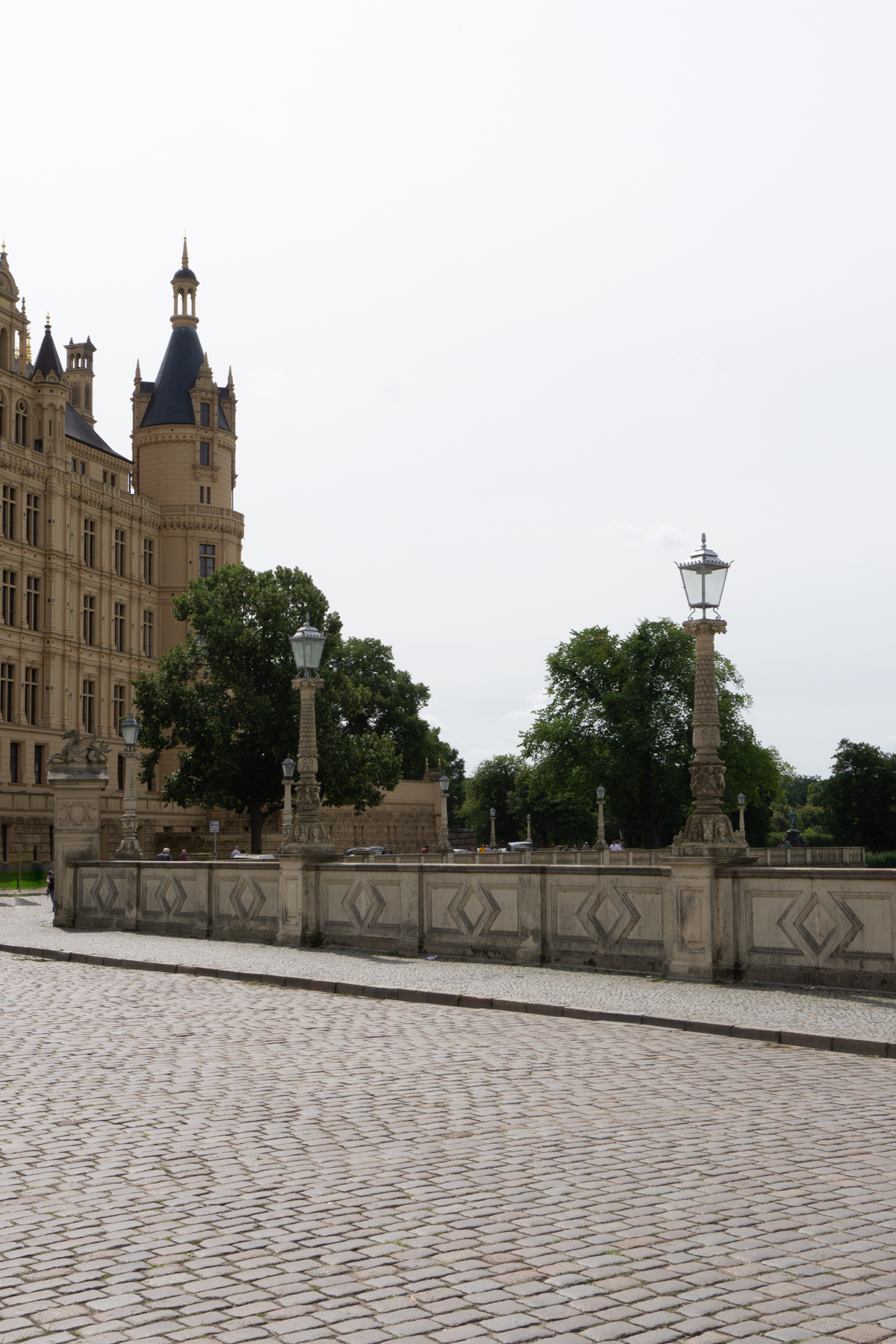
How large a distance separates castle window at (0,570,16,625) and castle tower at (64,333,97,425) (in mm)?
17703

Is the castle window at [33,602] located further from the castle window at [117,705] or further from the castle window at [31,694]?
the castle window at [117,705]

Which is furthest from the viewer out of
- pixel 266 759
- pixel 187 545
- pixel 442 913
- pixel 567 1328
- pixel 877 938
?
pixel 187 545

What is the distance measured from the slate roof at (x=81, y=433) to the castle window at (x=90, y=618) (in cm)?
877

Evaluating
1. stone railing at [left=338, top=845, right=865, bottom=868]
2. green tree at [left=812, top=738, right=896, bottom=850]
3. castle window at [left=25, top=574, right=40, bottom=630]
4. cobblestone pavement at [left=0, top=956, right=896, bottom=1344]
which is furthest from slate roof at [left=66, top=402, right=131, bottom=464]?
cobblestone pavement at [left=0, top=956, right=896, bottom=1344]

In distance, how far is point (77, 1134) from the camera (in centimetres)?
756

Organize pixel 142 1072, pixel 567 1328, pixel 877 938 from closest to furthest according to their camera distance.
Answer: pixel 567 1328, pixel 142 1072, pixel 877 938

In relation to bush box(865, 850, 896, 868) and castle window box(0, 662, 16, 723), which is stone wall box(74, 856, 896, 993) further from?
bush box(865, 850, 896, 868)

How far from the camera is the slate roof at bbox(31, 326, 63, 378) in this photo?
2776 inches

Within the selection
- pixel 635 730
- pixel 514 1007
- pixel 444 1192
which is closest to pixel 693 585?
pixel 514 1007

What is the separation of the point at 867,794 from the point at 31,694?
62675 millimetres

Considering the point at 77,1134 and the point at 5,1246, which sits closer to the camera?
the point at 5,1246

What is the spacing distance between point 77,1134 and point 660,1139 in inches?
124

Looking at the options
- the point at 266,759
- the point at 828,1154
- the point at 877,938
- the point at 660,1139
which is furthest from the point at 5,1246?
the point at 266,759

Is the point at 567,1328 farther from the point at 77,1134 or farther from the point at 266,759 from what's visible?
the point at 266,759
